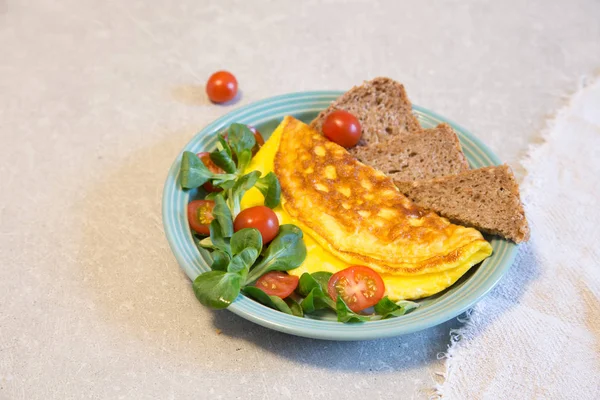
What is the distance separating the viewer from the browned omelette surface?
2.90 meters

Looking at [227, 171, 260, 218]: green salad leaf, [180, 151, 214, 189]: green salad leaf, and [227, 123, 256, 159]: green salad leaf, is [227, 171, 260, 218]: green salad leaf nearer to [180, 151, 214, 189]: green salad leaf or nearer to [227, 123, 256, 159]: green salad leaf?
[180, 151, 214, 189]: green salad leaf

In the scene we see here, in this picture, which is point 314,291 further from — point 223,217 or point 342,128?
point 342,128

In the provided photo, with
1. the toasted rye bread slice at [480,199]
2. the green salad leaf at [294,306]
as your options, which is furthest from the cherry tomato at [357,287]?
the toasted rye bread slice at [480,199]

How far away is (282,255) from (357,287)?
0.39 meters

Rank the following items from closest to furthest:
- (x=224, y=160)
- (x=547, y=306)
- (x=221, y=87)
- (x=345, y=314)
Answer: (x=345, y=314) → (x=547, y=306) → (x=224, y=160) → (x=221, y=87)

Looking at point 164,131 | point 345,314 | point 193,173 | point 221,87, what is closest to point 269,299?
point 345,314

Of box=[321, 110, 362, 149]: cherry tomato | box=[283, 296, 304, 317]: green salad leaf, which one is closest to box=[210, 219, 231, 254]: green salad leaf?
box=[283, 296, 304, 317]: green salad leaf

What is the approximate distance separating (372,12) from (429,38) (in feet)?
1.94

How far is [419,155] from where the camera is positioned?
341 centimetres

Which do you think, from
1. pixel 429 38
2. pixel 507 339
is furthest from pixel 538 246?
pixel 429 38

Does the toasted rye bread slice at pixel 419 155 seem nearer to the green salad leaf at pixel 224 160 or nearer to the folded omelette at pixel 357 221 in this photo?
the folded omelette at pixel 357 221

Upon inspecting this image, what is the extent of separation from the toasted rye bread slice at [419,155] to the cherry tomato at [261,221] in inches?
31.5

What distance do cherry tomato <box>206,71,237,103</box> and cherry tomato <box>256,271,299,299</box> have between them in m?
1.78

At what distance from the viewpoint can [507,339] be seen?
9.36 feet
